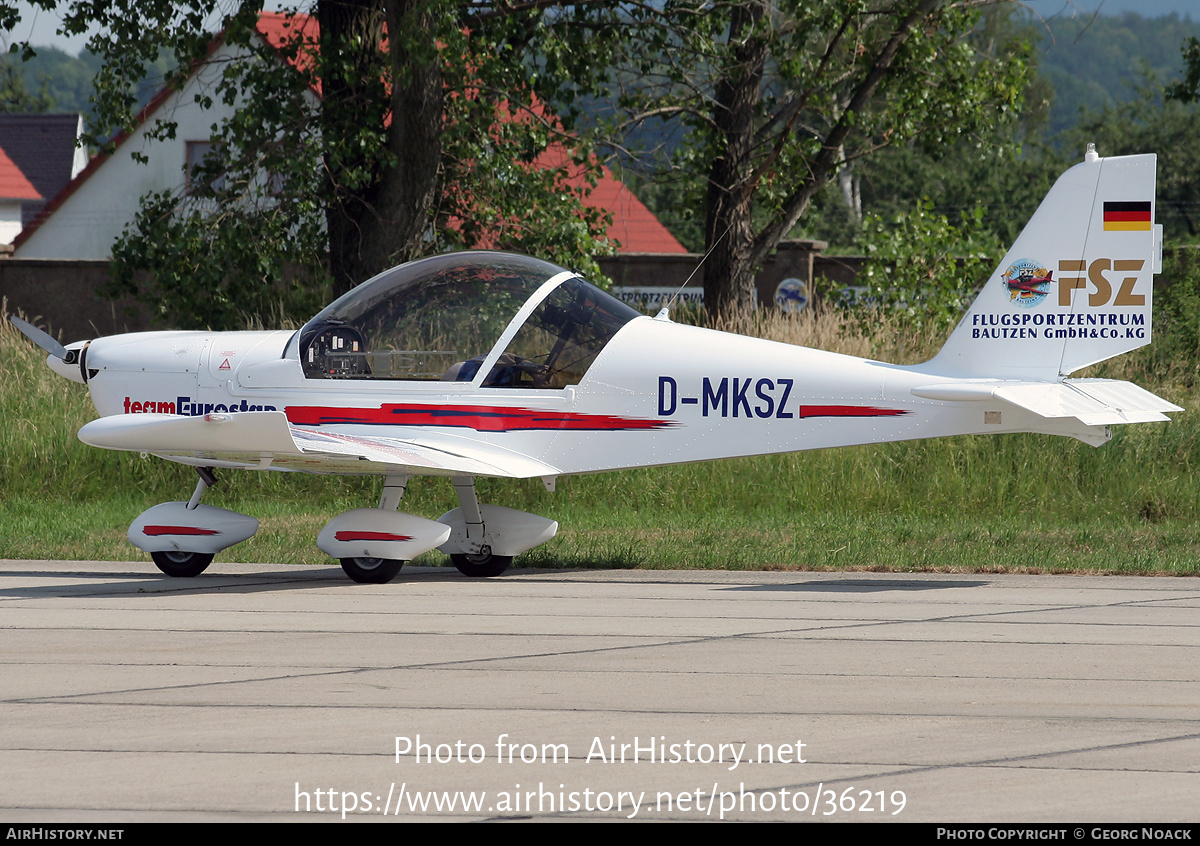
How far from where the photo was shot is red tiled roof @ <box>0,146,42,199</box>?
4869cm

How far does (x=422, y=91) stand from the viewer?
1415 cm

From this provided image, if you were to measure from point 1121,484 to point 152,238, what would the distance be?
10.5 meters

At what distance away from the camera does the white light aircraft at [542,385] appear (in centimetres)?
739

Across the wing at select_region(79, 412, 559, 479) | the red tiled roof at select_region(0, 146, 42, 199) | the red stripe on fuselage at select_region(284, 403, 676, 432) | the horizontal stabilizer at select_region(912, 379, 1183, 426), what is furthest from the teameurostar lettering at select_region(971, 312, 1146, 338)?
the red tiled roof at select_region(0, 146, 42, 199)

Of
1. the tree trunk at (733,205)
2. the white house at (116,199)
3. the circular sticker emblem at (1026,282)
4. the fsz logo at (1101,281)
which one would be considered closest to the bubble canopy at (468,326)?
the circular sticker emblem at (1026,282)

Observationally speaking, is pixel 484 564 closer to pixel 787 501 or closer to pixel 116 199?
pixel 787 501

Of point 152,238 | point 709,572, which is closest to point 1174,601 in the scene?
point 709,572

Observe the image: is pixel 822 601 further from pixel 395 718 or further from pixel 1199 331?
pixel 1199 331

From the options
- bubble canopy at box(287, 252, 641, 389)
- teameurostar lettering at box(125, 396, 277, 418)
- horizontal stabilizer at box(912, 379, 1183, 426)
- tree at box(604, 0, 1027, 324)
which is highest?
tree at box(604, 0, 1027, 324)

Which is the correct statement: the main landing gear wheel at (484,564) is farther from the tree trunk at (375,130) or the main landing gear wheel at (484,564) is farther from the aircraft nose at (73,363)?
the tree trunk at (375,130)

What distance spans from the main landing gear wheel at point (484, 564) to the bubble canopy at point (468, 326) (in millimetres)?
1233

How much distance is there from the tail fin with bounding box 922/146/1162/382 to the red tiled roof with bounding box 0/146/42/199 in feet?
157

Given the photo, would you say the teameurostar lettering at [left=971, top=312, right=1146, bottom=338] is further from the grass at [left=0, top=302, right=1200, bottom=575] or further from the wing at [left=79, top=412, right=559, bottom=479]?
the wing at [left=79, top=412, right=559, bottom=479]

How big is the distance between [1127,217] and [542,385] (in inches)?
138
